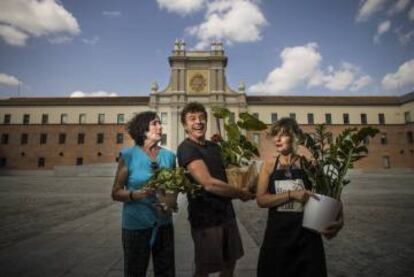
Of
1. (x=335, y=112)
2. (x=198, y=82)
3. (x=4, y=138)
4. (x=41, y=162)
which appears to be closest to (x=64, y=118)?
(x=41, y=162)

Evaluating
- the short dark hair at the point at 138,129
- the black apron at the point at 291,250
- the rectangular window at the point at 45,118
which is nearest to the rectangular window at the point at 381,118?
the black apron at the point at 291,250

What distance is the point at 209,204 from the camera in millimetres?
2148

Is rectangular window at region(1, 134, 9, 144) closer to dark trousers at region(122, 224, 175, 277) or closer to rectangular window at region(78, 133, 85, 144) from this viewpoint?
rectangular window at region(78, 133, 85, 144)

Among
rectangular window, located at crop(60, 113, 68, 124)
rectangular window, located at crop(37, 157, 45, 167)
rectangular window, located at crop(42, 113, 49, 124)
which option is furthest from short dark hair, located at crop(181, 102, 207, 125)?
rectangular window, located at crop(42, 113, 49, 124)

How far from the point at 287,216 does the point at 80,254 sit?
11.6ft

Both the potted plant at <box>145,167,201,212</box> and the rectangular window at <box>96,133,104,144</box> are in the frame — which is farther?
the rectangular window at <box>96,133,104,144</box>

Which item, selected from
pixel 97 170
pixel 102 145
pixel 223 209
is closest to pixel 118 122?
pixel 102 145

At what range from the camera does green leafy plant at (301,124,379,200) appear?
200 cm

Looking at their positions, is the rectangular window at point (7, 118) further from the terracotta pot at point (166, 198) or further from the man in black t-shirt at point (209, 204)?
the terracotta pot at point (166, 198)

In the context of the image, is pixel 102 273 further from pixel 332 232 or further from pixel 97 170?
pixel 97 170

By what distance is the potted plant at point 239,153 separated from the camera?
6.81 feet

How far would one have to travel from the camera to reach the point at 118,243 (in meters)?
4.82

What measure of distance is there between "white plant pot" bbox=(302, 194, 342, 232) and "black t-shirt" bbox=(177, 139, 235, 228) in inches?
25.6

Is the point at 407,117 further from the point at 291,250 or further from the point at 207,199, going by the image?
the point at 207,199
